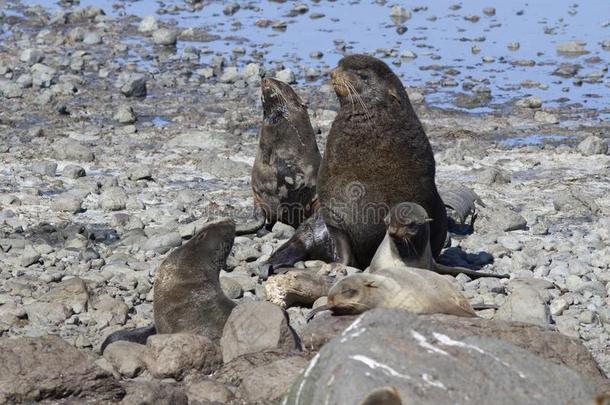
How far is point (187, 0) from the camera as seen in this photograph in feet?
80.8

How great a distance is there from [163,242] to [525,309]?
3065 mm

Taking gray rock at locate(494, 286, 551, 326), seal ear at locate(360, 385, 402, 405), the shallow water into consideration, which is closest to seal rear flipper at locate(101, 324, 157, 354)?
gray rock at locate(494, 286, 551, 326)

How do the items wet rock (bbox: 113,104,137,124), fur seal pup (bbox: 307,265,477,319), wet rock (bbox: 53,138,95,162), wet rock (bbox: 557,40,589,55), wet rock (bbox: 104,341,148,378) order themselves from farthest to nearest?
wet rock (bbox: 557,40,589,55) → wet rock (bbox: 113,104,137,124) → wet rock (bbox: 53,138,95,162) → fur seal pup (bbox: 307,265,477,319) → wet rock (bbox: 104,341,148,378)

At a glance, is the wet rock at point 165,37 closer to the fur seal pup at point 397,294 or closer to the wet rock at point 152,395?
the fur seal pup at point 397,294

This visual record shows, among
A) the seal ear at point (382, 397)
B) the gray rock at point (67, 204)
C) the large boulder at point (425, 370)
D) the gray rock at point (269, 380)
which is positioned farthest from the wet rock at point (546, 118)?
the seal ear at point (382, 397)

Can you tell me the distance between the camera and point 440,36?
2116 cm

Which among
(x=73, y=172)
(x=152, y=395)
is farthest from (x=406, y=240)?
(x=73, y=172)

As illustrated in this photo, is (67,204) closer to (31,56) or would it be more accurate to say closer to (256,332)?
(256,332)

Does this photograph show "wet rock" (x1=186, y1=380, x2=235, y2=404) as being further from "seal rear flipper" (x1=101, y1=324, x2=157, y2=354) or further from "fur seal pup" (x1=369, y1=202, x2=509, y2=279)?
"fur seal pup" (x1=369, y1=202, x2=509, y2=279)

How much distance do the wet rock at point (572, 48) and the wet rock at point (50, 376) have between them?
49.3 ft

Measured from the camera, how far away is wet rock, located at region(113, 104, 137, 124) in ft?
47.1

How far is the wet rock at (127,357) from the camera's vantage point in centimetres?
657

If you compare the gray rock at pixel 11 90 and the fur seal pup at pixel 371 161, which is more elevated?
the fur seal pup at pixel 371 161

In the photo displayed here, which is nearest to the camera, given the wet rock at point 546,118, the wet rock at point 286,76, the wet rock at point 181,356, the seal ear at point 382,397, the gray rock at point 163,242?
the seal ear at point 382,397
